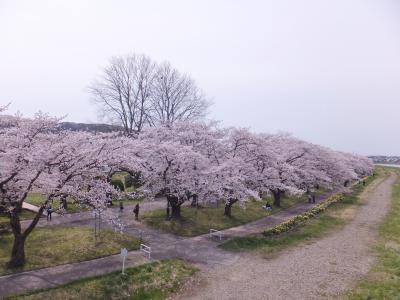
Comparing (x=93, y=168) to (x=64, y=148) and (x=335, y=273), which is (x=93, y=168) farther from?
(x=335, y=273)

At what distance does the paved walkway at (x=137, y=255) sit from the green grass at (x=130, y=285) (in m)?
0.76

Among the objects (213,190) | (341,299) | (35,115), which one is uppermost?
(35,115)

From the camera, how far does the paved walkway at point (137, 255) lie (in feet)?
55.8

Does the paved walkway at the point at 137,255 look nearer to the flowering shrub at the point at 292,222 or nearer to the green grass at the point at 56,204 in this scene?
the flowering shrub at the point at 292,222

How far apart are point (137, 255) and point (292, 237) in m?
12.8

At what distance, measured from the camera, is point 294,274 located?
20391mm

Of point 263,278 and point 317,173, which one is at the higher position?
point 317,173

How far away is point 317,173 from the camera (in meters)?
49.1

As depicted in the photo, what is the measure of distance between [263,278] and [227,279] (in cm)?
198

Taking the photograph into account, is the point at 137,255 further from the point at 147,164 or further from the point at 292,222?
the point at 292,222

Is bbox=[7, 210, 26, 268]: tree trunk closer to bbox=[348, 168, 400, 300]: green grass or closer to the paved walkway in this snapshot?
the paved walkway

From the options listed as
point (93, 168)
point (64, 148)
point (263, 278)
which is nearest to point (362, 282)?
point (263, 278)

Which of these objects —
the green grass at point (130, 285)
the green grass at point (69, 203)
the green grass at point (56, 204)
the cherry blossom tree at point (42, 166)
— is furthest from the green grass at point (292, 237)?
the green grass at point (56, 204)

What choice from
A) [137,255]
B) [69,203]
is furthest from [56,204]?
[137,255]
